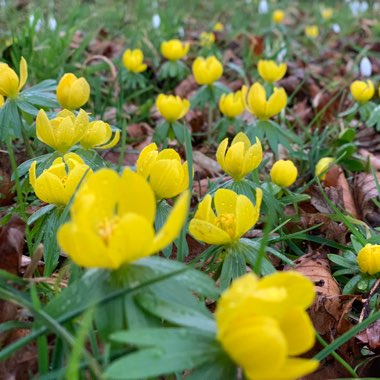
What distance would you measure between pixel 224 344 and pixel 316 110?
8.06 ft

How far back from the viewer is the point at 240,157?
1.36 metres

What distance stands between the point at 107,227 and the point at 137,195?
64mm

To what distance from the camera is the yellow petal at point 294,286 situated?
72cm

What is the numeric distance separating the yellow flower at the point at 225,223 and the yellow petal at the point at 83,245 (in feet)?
1.00

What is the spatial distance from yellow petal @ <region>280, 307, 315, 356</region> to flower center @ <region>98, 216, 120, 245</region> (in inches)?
10.5

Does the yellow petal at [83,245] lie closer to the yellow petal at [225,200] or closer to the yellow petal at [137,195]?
the yellow petal at [137,195]

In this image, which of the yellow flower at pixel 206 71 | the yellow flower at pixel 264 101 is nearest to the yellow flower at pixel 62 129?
the yellow flower at pixel 264 101

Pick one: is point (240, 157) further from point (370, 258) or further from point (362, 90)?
point (362, 90)

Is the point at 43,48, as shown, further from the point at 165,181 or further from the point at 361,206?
the point at 165,181

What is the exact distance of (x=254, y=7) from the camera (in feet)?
20.5

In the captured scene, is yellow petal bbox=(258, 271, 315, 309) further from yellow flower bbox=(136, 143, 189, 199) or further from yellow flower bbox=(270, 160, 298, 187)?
yellow flower bbox=(270, 160, 298, 187)

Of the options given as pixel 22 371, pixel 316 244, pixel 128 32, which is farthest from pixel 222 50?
pixel 22 371

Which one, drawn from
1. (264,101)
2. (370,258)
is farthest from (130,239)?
(264,101)

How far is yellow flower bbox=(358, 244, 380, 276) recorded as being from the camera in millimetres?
1350
